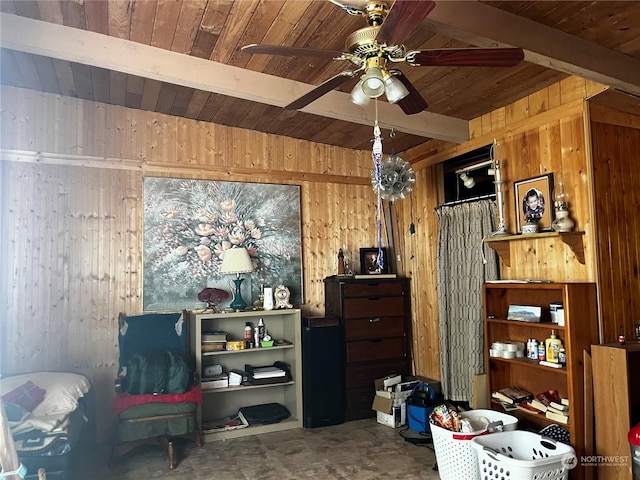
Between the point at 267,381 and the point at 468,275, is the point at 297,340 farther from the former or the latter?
the point at 468,275

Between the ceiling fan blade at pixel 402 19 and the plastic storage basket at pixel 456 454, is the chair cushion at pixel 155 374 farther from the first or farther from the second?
the ceiling fan blade at pixel 402 19

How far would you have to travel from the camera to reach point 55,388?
3109 mm

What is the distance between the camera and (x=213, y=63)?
3.20 meters

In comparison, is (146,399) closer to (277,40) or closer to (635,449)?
(277,40)

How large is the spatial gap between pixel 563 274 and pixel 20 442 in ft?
11.4

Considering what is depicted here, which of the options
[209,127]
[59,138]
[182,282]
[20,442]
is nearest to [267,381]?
[182,282]

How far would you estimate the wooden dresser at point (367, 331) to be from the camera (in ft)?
14.1

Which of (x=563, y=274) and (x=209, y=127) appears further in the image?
(x=209, y=127)

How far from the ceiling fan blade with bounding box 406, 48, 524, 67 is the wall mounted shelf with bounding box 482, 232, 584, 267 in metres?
1.48

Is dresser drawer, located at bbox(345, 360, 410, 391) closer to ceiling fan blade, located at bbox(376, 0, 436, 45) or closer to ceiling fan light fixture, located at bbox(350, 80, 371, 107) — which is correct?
ceiling fan light fixture, located at bbox(350, 80, 371, 107)

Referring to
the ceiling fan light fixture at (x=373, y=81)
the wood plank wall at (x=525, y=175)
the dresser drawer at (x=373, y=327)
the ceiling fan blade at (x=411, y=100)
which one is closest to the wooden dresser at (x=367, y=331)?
the dresser drawer at (x=373, y=327)

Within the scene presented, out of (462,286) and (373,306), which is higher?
(462,286)

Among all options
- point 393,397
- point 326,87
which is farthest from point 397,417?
point 326,87

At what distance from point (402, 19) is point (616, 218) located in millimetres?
2280
